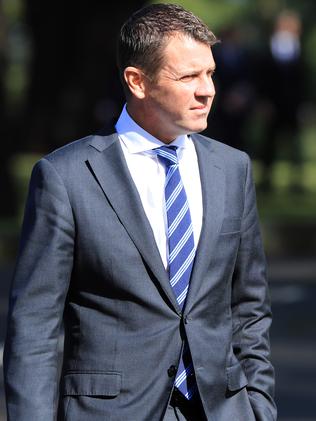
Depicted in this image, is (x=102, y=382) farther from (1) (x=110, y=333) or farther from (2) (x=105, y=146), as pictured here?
(2) (x=105, y=146)

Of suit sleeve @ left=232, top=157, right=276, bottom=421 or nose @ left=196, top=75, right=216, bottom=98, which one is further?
suit sleeve @ left=232, top=157, right=276, bottom=421

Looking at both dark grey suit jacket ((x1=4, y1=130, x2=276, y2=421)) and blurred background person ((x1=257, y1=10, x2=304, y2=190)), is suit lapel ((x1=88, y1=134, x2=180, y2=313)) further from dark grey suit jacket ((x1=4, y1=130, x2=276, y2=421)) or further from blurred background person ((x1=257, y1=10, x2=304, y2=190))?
blurred background person ((x1=257, y1=10, x2=304, y2=190))

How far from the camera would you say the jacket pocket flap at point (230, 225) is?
4121 mm

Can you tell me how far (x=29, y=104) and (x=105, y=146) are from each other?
2979 cm

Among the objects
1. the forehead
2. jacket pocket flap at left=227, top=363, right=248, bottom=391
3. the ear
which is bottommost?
jacket pocket flap at left=227, top=363, right=248, bottom=391

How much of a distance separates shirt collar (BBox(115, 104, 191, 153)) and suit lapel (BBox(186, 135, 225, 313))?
0.08m

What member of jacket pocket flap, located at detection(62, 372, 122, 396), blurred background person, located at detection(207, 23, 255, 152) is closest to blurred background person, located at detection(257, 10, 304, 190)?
blurred background person, located at detection(207, 23, 255, 152)

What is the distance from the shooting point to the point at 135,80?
4.14 metres

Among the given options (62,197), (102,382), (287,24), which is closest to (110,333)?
(102,382)

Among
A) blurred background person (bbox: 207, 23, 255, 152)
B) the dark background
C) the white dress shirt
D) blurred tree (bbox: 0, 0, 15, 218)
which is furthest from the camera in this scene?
blurred background person (bbox: 207, 23, 255, 152)

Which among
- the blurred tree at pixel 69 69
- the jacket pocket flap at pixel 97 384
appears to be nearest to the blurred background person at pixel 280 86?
the blurred tree at pixel 69 69

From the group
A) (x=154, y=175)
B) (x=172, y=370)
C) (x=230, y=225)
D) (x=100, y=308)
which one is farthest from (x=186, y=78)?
(x=172, y=370)

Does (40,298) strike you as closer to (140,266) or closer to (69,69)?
(140,266)

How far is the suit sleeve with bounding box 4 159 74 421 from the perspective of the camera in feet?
13.1
